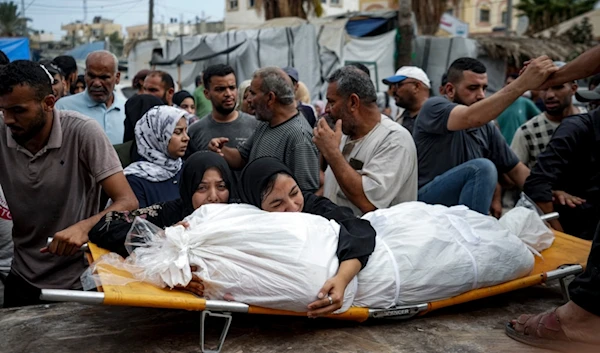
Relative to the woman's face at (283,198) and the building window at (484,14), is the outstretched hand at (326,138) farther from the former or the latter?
the building window at (484,14)

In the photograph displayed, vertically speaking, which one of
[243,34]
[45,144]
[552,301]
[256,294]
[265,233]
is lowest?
[552,301]

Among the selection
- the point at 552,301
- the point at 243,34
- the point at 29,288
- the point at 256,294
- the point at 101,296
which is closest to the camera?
the point at 101,296

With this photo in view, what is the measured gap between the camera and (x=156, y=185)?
376 cm

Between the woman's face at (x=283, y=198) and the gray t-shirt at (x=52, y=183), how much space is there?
837 mm

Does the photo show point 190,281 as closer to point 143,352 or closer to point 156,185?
point 143,352

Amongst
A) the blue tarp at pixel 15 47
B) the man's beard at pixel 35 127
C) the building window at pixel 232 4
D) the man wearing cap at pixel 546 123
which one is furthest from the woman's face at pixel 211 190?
the building window at pixel 232 4

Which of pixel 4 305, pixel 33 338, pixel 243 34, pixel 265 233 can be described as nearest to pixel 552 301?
pixel 265 233

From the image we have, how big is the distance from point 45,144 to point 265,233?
1379 millimetres

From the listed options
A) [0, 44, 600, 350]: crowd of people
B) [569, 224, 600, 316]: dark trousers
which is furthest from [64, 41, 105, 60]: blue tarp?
[569, 224, 600, 316]: dark trousers

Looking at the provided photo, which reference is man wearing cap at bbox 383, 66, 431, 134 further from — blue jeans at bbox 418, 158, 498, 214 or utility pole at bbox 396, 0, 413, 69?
utility pole at bbox 396, 0, 413, 69

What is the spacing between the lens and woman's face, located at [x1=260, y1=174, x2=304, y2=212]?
2.97m

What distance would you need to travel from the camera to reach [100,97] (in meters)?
5.13

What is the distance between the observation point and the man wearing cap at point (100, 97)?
5.11 meters

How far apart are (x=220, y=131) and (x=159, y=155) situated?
1.07m
